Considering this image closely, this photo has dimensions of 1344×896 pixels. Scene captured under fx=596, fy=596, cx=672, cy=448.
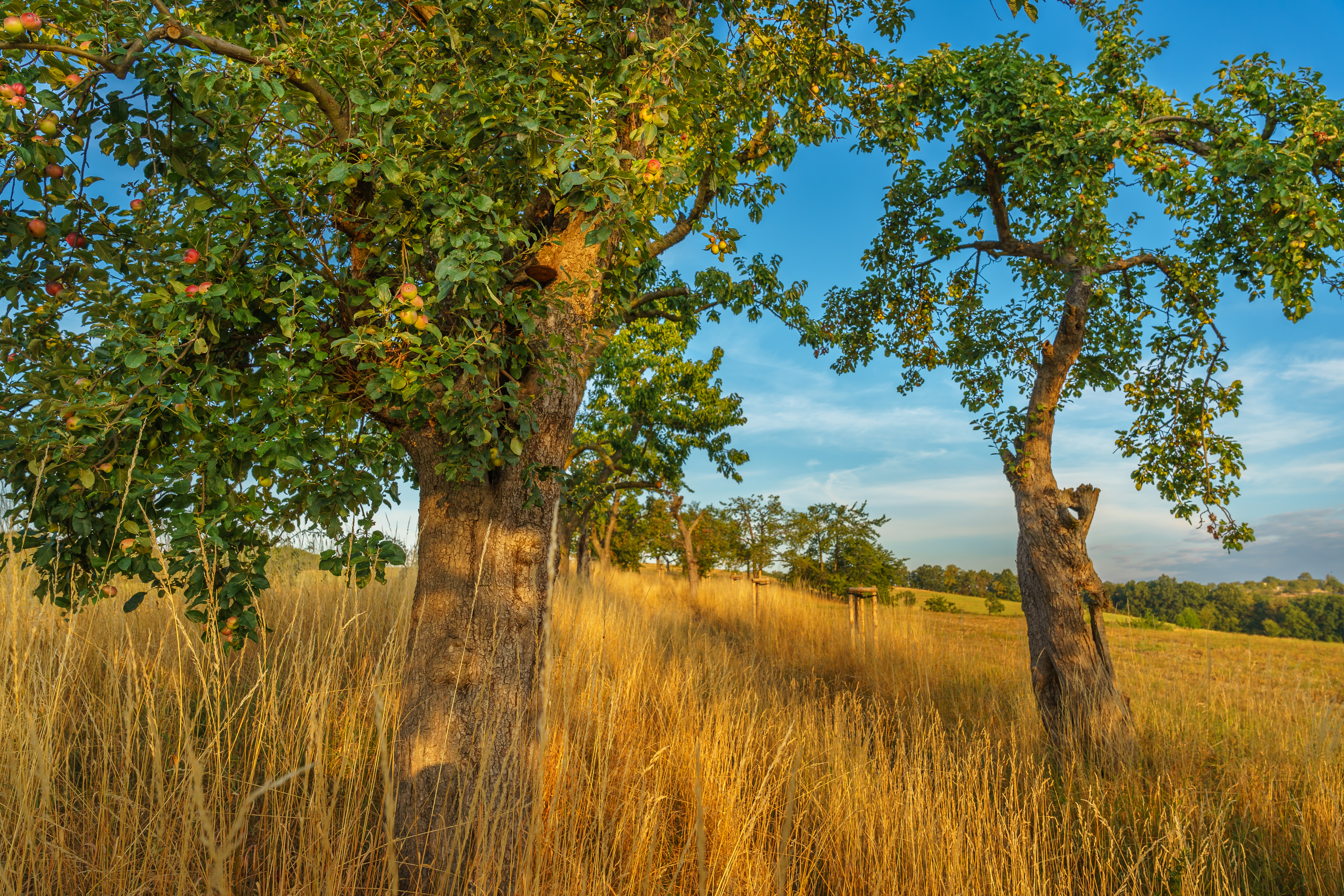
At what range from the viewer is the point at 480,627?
9.42 ft

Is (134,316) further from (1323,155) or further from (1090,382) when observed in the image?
(1090,382)

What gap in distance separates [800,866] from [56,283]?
4.27m

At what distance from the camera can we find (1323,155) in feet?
15.0

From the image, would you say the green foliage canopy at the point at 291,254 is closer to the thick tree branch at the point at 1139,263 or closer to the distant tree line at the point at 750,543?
the thick tree branch at the point at 1139,263

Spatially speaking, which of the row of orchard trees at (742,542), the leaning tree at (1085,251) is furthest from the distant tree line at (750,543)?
the leaning tree at (1085,251)

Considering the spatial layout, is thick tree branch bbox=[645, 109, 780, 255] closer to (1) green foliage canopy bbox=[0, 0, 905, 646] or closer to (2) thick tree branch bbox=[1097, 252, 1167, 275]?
(1) green foliage canopy bbox=[0, 0, 905, 646]

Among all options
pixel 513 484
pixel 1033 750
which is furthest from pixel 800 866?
pixel 1033 750

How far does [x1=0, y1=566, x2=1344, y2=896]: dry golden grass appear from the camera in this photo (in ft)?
7.13

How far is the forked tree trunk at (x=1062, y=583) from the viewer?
16.9ft

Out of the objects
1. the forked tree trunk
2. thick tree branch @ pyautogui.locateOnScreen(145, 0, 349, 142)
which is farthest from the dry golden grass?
thick tree branch @ pyautogui.locateOnScreen(145, 0, 349, 142)

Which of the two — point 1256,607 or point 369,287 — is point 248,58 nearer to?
point 369,287

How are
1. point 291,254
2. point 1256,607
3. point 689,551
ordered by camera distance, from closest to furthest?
point 291,254
point 689,551
point 1256,607

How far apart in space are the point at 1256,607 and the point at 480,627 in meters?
29.8

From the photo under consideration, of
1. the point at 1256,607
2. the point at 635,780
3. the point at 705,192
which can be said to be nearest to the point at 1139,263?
the point at 705,192
